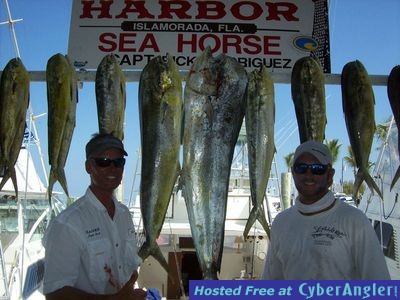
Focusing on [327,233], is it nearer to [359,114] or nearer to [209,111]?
[359,114]

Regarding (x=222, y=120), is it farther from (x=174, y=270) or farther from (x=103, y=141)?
(x=174, y=270)

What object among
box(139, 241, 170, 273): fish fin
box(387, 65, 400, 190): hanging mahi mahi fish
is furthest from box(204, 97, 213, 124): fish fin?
box(387, 65, 400, 190): hanging mahi mahi fish

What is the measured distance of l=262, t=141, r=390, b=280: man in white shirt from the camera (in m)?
2.22

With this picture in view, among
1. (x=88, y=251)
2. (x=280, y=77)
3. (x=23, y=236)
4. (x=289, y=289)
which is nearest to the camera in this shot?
(x=289, y=289)

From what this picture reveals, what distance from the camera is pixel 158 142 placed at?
224 cm

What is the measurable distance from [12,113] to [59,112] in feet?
0.93

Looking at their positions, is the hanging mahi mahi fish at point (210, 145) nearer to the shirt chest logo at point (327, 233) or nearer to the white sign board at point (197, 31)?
the shirt chest logo at point (327, 233)

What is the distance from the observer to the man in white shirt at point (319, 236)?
2217mm

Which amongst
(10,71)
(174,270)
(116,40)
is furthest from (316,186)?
(174,270)

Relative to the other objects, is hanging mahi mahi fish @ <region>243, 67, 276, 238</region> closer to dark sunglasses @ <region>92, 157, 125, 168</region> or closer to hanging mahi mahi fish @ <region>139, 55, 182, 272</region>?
hanging mahi mahi fish @ <region>139, 55, 182, 272</region>

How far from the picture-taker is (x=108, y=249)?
2.22 m

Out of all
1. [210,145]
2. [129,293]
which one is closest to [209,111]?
[210,145]

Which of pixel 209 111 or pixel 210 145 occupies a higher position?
pixel 209 111

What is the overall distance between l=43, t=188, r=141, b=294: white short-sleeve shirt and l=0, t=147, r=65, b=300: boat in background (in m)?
3.41
